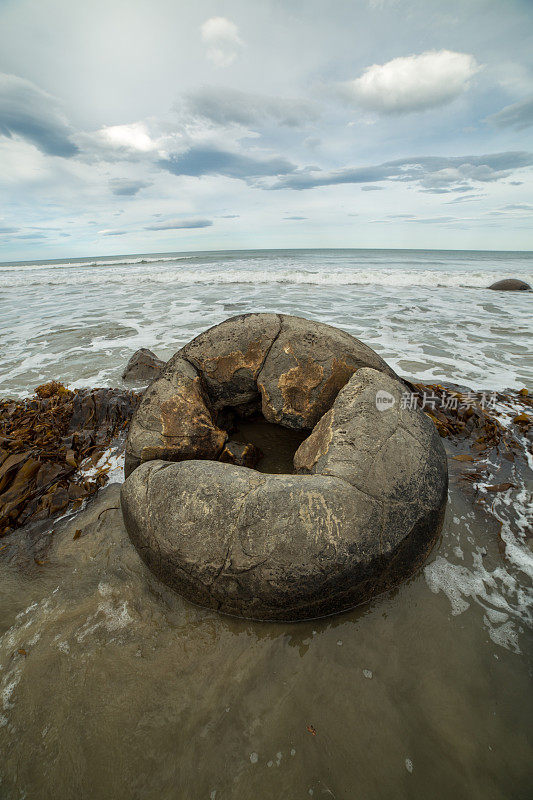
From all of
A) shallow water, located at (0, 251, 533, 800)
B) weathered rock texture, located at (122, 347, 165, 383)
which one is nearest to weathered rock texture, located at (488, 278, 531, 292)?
shallow water, located at (0, 251, 533, 800)

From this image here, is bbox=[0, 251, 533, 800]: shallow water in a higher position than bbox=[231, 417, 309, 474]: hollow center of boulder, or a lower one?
lower

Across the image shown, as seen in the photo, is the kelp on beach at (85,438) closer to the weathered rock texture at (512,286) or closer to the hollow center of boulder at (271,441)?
the hollow center of boulder at (271,441)

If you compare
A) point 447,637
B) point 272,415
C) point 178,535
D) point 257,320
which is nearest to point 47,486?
point 178,535

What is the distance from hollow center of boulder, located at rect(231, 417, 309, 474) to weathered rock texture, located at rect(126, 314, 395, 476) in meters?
0.36

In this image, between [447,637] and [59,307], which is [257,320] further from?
[59,307]

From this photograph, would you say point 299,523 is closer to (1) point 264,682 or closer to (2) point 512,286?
(1) point 264,682

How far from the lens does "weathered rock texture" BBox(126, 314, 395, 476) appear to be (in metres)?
2.42

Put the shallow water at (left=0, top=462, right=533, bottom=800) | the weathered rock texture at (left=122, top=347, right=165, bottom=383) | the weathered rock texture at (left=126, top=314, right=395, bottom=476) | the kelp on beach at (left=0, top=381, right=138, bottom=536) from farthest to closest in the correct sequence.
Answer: the weathered rock texture at (left=122, top=347, right=165, bottom=383) < the kelp on beach at (left=0, top=381, right=138, bottom=536) < the weathered rock texture at (left=126, top=314, right=395, bottom=476) < the shallow water at (left=0, top=462, right=533, bottom=800)

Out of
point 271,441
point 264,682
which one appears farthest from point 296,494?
point 271,441

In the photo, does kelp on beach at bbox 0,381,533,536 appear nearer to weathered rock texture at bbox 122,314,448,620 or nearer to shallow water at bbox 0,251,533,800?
shallow water at bbox 0,251,533,800

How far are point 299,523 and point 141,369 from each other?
4.33m

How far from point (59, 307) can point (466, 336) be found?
12.4 m

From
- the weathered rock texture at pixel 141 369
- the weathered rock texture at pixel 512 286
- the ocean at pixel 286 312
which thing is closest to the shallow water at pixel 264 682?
the weathered rock texture at pixel 141 369

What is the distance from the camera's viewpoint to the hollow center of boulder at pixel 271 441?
9.25ft
